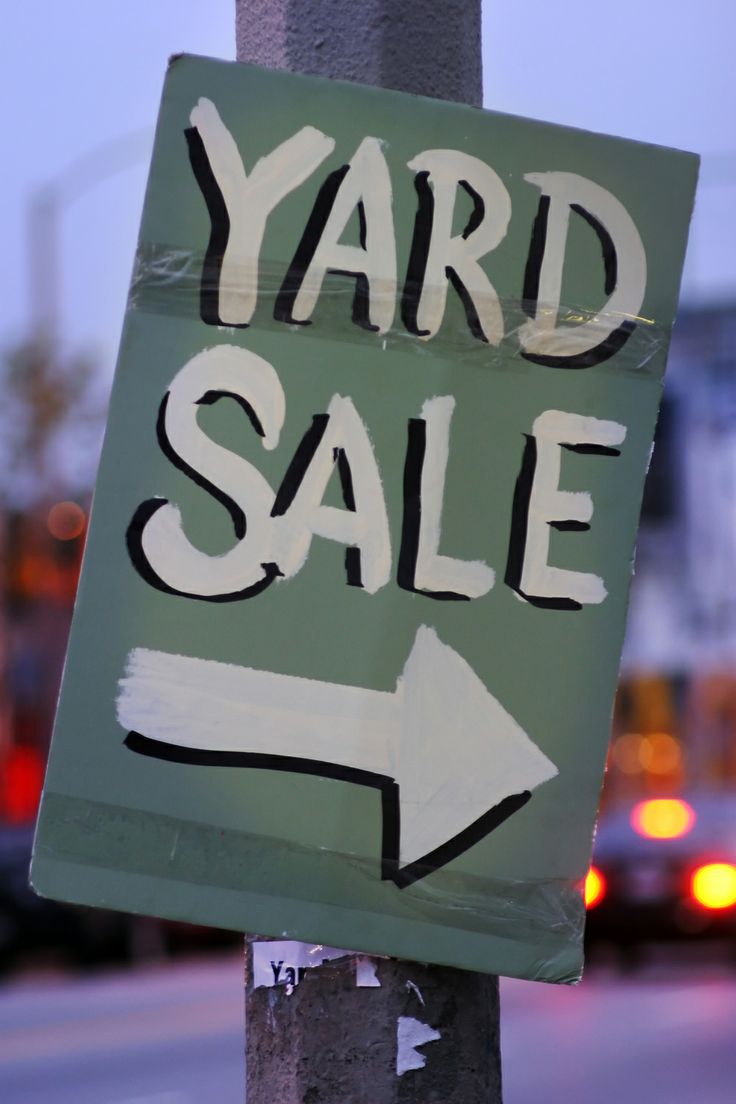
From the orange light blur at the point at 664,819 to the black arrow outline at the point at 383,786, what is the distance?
1348 cm

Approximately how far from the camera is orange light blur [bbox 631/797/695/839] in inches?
620

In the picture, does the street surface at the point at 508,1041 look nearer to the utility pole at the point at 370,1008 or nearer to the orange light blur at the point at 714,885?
the orange light blur at the point at 714,885

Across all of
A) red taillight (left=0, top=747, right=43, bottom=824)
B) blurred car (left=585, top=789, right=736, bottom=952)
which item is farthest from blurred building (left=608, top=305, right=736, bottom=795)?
blurred car (left=585, top=789, right=736, bottom=952)

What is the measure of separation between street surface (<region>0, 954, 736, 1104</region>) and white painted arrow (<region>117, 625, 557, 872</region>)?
7.17 meters

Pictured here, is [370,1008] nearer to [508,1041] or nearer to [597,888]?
[508,1041]

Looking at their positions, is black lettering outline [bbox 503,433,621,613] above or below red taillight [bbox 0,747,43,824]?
below

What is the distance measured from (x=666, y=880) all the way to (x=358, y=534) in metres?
13.4

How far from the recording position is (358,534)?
8.36 ft

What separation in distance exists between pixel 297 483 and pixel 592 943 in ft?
45.3

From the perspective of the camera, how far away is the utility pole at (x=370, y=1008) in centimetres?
256

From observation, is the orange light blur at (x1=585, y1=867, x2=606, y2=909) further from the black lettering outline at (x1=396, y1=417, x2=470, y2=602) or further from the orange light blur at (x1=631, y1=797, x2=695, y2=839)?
the black lettering outline at (x1=396, y1=417, x2=470, y2=602)

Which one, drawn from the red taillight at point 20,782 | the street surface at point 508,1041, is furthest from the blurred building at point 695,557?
the street surface at point 508,1041

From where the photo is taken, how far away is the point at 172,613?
2484 mm

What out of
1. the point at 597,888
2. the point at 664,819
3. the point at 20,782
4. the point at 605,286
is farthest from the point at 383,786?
the point at 20,782
